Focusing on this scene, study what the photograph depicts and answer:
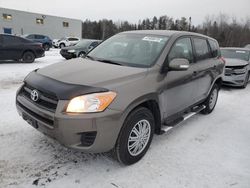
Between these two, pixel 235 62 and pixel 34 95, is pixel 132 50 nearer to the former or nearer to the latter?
pixel 34 95

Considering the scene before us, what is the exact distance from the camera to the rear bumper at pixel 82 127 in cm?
259

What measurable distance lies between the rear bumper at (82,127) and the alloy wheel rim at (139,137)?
409 mm

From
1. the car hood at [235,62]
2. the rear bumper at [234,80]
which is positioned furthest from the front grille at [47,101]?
the car hood at [235,62]

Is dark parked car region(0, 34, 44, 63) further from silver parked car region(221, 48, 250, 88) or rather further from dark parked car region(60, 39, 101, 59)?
silver parked car region(221, 48, 250, 88)

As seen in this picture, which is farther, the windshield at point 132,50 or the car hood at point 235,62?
the car hood at point 235,62

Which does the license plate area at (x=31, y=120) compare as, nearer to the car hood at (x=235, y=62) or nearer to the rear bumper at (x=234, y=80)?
the rear bumper at (x=234, y=80)

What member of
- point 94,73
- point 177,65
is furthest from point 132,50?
point 94,73

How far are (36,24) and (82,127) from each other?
45.1m

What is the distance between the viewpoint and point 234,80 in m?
8.70


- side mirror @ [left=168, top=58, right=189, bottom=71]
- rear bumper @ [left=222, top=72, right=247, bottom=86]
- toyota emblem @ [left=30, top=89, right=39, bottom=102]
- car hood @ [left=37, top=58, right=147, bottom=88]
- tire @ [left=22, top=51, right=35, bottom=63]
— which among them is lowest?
rear bumper @ [left=222, top=72, right=247, bottom=86]

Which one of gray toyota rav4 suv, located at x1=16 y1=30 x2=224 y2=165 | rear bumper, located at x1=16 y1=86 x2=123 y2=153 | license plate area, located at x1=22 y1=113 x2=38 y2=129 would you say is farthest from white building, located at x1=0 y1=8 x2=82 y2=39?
rear bumper, located at x1=16 y1=86 x2=123 y2=153

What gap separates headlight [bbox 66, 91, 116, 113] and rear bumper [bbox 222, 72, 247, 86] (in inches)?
280

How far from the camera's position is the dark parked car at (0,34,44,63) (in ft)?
37.6

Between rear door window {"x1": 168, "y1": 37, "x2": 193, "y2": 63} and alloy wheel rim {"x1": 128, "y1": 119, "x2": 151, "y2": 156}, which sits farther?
rear door window {"x1": 168, "y1": 37, "x2": 193, "y2": 63}
